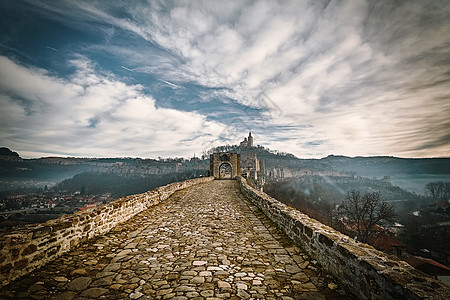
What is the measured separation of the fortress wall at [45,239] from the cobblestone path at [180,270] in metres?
0.15

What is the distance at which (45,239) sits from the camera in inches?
124

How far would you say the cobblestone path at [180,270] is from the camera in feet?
8.11

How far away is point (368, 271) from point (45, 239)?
15.3 ft

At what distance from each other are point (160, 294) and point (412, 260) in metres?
28.4

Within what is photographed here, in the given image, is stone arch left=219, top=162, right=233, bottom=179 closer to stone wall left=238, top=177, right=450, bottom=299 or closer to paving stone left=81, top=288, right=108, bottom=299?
stone wall left=238, top=177, right=450, bottom=299

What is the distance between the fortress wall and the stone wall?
14.4 ft

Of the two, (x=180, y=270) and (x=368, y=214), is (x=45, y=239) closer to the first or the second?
(x=180, y=270)

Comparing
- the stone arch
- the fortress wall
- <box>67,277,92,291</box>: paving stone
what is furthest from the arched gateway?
<box>67,277,92,291</box>: paving stone

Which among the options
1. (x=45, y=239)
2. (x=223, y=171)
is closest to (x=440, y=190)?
(x=223, y=171)

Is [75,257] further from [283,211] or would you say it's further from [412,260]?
[412,260]

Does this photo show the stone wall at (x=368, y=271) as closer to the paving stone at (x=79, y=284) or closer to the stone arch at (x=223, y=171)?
the paving stone at (x=79, y=284)

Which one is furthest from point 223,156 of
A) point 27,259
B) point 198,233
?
point 27,259

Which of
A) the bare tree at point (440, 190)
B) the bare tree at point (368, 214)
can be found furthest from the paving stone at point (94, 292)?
the bare tree at point (440, 190)

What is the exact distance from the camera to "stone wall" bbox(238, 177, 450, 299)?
169 centimetres
